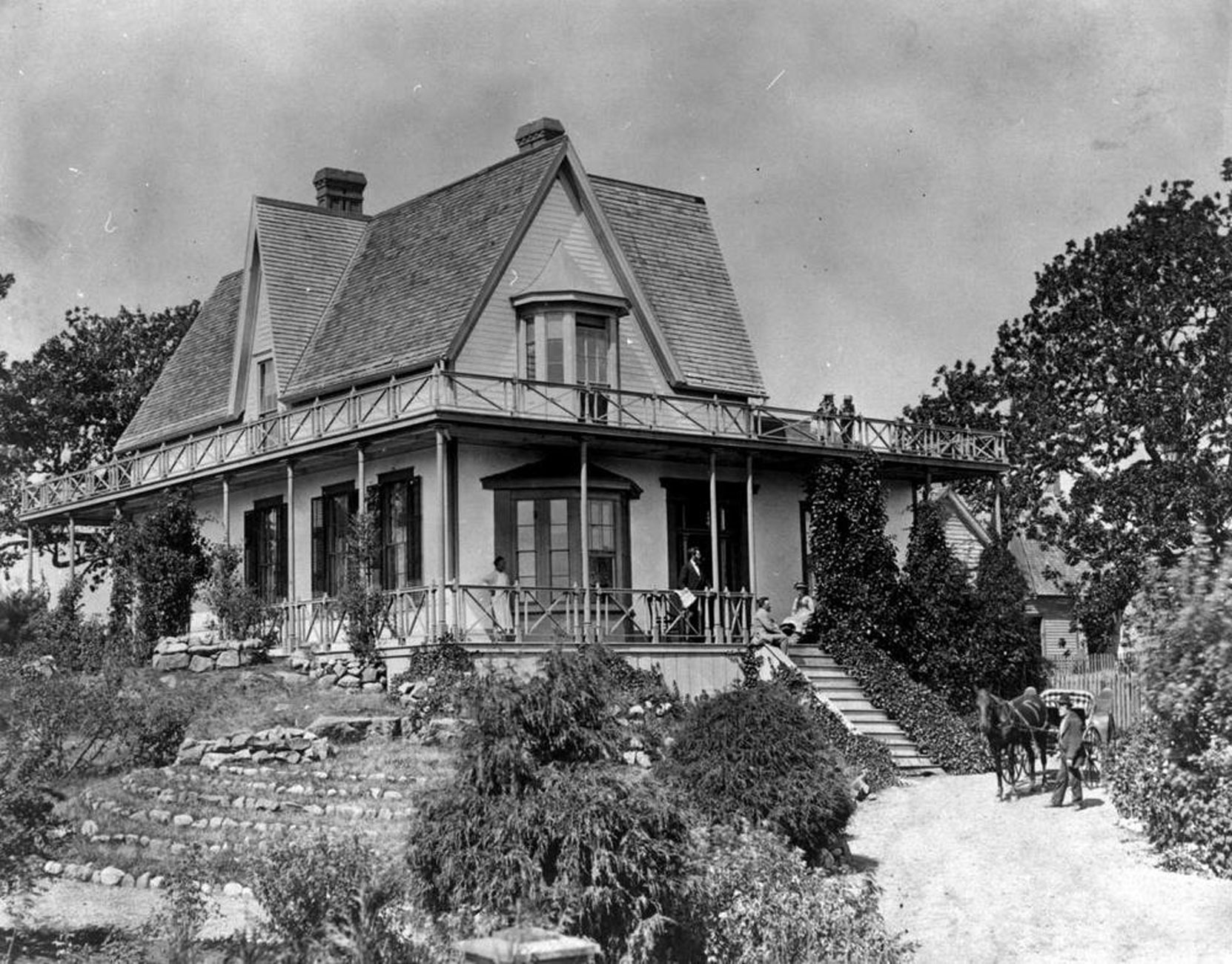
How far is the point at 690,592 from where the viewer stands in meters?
27.1

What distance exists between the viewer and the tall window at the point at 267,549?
102 feet

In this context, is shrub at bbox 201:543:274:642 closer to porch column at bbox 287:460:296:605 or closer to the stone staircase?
porch column at bbox 287:460:296:605

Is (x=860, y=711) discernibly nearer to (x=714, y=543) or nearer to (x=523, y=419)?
(x=714, y=543)

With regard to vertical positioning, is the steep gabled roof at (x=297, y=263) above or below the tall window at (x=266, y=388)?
above

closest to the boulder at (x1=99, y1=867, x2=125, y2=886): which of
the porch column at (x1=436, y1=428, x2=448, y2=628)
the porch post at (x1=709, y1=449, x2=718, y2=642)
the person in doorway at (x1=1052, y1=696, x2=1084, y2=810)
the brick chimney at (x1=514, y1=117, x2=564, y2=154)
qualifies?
the person in doorway at (x1=1052, y1=696, x2=1084, y2=810)

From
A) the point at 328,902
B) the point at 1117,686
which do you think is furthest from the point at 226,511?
the point at 328,902

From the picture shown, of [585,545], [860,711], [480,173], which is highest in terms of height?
[480,173]

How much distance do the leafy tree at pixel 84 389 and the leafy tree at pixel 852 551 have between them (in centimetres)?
2350

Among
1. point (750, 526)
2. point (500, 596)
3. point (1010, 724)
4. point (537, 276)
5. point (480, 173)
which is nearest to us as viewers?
point (1010, 724)

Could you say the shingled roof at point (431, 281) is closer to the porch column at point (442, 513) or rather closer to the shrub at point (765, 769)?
the porch column at point (442, 513)

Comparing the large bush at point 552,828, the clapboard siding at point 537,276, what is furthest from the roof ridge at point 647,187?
the large bush at point 552,828

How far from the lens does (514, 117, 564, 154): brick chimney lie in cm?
3269

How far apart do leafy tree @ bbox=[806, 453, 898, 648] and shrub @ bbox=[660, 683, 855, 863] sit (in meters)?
11.7

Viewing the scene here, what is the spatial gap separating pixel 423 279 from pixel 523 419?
626 centimetres
